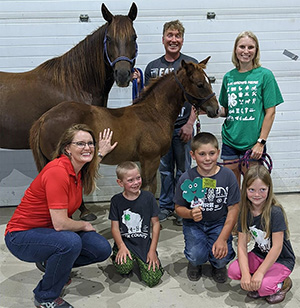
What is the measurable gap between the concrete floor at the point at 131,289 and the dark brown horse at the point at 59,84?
4.10 ft

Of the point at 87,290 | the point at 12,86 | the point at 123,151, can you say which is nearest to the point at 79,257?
the point at 87,290

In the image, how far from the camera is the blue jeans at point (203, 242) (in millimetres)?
2699

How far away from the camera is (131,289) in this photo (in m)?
2.64

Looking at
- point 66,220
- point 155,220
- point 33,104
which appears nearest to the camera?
point 66,220

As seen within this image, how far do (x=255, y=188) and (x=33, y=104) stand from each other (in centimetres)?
216

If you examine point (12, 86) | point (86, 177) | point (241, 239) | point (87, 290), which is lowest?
point (87, 290)

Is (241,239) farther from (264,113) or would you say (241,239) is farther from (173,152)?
(173,152)

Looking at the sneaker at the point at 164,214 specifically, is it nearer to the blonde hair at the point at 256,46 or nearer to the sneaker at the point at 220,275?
the sneaker at the point at 220,275

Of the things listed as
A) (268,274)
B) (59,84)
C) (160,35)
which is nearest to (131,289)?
(268,274)

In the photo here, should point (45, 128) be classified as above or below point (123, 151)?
above

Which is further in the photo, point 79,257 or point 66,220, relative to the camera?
point 79,257

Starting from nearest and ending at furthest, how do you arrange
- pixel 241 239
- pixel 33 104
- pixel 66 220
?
pixel 66 220 → pixel 241 239 → pixel 33 104

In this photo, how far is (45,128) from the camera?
3.03m

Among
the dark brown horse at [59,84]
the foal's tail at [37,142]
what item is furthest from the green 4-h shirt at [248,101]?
the foal's tail at [37,142]
